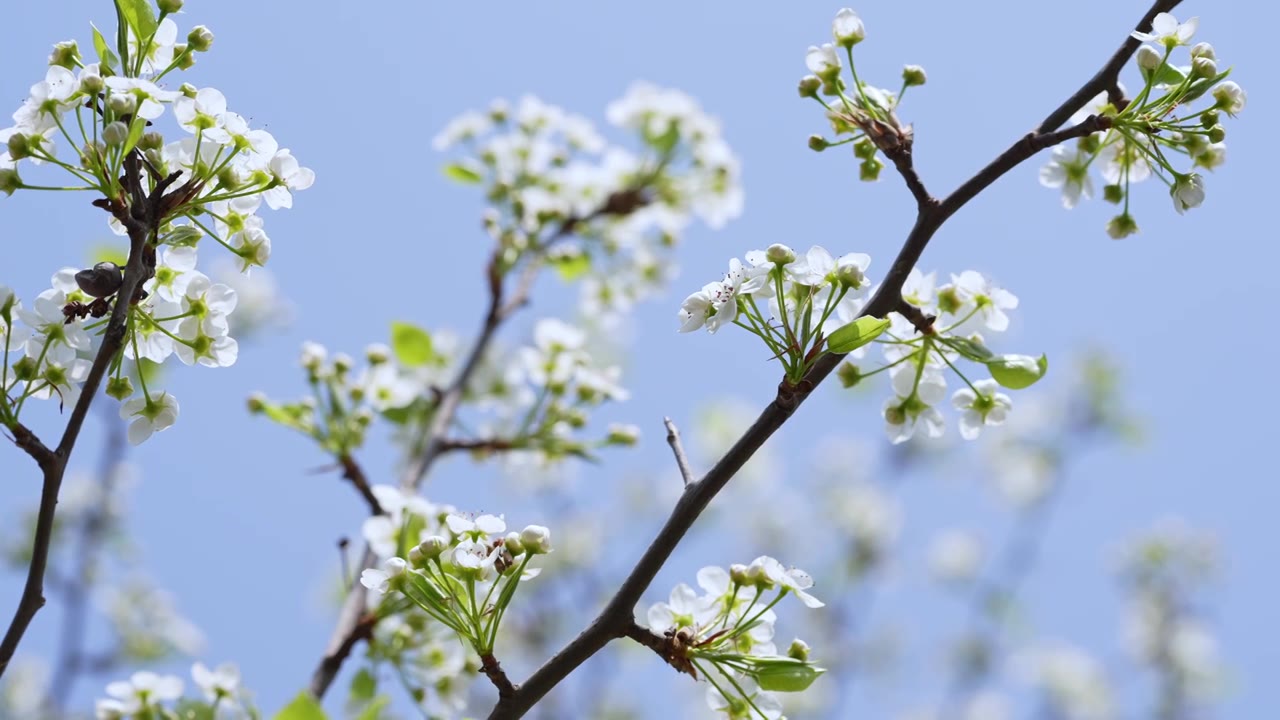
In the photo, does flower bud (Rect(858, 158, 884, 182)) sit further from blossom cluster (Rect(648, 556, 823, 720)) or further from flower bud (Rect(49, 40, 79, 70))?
flower bud (Rect(49, 40, 79, 70))

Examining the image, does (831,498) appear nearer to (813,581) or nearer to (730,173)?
(730,173)

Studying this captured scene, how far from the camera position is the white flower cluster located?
3.19 meters

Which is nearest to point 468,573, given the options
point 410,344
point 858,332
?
point 858,332

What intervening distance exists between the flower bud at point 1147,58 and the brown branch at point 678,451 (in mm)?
1340

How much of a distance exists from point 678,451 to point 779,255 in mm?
512

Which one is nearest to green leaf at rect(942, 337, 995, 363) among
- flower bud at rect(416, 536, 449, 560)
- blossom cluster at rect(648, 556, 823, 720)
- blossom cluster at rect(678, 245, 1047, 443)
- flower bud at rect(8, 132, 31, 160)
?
blossom cluster at rect(678, 245, 1047, 443)

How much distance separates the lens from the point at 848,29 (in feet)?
A: 9.18

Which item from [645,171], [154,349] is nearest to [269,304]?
[645,171]

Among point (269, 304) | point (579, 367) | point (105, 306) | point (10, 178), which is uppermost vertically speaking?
point (269, 304)

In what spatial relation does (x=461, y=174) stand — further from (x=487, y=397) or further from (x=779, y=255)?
(x=779, y=255)

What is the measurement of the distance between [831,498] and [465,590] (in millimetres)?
8963

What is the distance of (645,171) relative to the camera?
5.89 metres

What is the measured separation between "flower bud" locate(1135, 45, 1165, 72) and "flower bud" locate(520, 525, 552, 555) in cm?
169

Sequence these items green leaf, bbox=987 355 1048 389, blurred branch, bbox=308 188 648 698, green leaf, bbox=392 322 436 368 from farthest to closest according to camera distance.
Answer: green leaf, bbox=392 322 436 368 < blurred branch, bbox=308 188 648 698 < green leaf, bbox=987 355 1048 389
